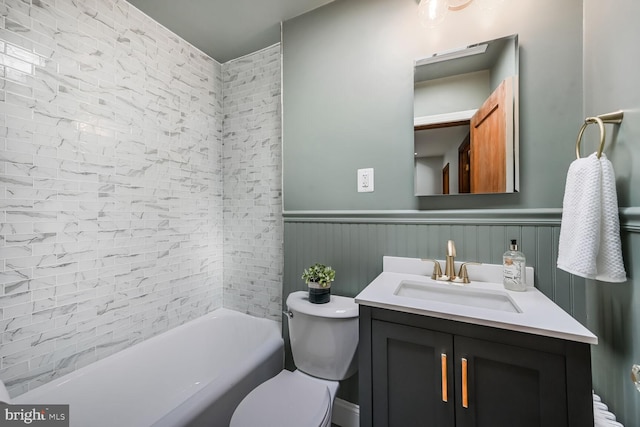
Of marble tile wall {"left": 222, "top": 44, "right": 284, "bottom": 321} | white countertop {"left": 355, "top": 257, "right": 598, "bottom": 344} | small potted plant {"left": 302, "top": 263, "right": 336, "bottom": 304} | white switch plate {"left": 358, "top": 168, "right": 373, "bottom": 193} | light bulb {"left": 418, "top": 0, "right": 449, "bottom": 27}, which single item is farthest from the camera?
marble tile wall {"left": 222, "top": 44, "right": 284, "bottom": 321}

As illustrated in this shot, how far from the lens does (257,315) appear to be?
205 cm

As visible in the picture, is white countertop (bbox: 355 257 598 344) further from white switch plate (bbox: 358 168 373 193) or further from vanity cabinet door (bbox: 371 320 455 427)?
white switch plate (bbox: 358 168 373 193)

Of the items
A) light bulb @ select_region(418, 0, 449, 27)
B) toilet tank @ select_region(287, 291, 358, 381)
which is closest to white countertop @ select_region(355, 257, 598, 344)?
toilet tank @ select_region(287, 291, 358, 381)

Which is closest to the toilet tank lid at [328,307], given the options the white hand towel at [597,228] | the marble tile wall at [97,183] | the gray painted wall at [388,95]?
the gray painted wall at [388,95]

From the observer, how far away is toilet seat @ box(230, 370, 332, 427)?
1.01 m

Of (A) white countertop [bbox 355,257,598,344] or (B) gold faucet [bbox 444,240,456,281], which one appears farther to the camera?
(B) gold faucet [bbox 444,240,456,281]

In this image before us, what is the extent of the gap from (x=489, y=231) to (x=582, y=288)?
396 millimetres

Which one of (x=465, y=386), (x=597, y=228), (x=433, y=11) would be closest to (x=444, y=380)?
(x=465, y=386)

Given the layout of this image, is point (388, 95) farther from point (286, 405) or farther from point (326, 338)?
point (286, 405)

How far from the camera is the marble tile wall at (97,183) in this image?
118cm

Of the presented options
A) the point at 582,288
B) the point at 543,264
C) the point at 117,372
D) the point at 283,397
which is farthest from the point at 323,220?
the point at 117,372

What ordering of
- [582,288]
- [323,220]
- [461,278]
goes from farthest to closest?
[323,220] → [461,278] → [582,288]

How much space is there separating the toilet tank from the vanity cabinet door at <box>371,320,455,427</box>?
11.8 inches

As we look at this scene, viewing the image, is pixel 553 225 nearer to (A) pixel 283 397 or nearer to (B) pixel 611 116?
(B) pixel 611 116
